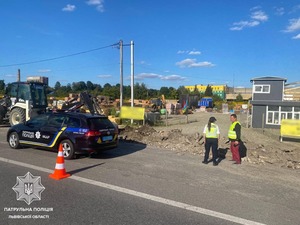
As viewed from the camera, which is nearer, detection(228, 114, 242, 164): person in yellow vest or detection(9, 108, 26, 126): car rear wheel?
detection(228, 114, 242, 164): person in yellow vest

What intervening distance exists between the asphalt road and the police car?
0.46 meters

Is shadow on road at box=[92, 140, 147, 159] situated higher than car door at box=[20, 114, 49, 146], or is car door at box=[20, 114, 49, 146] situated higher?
car door at box=[20, 114, 49, 146]

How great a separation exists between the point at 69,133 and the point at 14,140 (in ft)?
9.40

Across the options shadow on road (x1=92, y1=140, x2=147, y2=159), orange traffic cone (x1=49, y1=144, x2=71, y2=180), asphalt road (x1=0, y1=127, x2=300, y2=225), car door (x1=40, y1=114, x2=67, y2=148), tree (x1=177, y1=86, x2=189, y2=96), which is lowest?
shadow on road (x1=92, y1=140, x2=147, y2=159)

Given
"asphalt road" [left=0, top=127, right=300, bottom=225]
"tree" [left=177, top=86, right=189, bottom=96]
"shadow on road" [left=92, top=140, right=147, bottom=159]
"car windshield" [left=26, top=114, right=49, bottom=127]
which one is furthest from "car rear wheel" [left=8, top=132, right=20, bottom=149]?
"tree" [left=177, top=86, right=189, bottom=96]

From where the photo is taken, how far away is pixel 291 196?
20.7 ft

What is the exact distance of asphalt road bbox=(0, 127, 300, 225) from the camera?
191 inches

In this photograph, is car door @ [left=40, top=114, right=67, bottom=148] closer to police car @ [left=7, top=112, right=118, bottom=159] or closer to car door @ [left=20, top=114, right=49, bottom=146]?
police car @ [left=7, top=112, right=118, bottom=159]

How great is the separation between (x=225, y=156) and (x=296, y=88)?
28882 mm

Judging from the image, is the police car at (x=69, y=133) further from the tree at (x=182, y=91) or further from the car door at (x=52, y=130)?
the tree at (x=182, y=91)

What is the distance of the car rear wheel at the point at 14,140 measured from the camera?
10734 mm

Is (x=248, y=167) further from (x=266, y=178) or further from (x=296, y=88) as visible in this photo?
(x=296, y=88)

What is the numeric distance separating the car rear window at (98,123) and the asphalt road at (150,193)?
3.43 feet

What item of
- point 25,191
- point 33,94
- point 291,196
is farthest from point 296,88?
point 25,191
